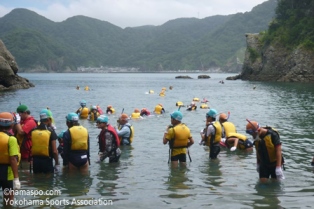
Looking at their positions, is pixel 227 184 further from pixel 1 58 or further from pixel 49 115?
pixel 1 58

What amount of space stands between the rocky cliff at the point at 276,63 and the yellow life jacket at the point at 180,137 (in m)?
84.8

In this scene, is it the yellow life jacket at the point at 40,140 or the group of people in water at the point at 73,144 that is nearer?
the group of people in water at the point at 73,144

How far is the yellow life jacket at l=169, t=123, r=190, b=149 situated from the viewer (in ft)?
42.4

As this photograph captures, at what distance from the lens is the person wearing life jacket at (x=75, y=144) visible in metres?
11.6

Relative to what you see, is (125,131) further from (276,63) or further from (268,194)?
(276,63)

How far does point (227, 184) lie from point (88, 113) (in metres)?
20.7

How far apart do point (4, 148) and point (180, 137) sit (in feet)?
20.5

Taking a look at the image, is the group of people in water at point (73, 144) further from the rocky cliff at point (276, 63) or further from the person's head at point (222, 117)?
the rocky cliff at point (276, 63)

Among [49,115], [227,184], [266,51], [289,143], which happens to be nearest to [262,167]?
[227,184]

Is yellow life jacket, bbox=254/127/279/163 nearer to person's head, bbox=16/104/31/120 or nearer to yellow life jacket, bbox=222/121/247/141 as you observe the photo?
yellow life jacket, bbox=222/121/247/141

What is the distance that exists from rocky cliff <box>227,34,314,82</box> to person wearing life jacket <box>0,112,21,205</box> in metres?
90.7

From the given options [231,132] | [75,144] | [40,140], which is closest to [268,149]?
[75,144]

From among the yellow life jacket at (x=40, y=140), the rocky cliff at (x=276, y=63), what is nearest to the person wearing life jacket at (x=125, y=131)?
the yellow life jacket at (x=40, y=140)

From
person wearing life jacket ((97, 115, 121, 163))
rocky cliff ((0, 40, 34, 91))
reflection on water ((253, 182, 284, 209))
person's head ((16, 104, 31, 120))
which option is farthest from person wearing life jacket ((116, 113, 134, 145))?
rocky cliff ((0, 40, 34, 91))
